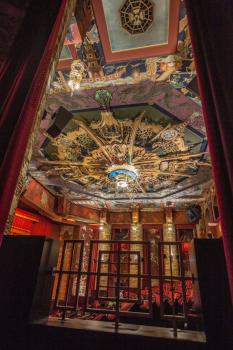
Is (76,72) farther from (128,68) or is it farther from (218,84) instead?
(218,84)

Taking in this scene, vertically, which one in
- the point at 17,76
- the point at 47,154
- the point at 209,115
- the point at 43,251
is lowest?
the point at 43,251

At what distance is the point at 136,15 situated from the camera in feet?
10.2

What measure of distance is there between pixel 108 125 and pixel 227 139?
4378 millimetres

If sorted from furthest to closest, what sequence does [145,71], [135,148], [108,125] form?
[135,148] → [108,125] → [145,71]

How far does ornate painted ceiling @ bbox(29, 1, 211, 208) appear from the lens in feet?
12.1

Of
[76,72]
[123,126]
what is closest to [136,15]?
[76,72]

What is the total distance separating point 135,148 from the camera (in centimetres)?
626

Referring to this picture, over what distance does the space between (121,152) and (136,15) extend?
373cm

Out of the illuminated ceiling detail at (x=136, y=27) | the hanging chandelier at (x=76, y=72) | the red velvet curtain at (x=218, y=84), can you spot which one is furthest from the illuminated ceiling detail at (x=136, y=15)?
the red velvet curtain at (x=218, y=84)

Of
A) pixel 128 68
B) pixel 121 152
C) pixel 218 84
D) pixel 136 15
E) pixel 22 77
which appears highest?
pixel 136 15

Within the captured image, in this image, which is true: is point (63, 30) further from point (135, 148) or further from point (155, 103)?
point (135, 148)

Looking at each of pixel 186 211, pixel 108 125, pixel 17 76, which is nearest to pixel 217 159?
pixel 17 76

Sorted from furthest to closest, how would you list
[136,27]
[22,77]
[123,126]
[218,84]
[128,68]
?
1. [123,126]
2. [128,68]
3. [136,27]
4. [22,77]
5. [218,84]

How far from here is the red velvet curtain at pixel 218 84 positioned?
4.03ft
